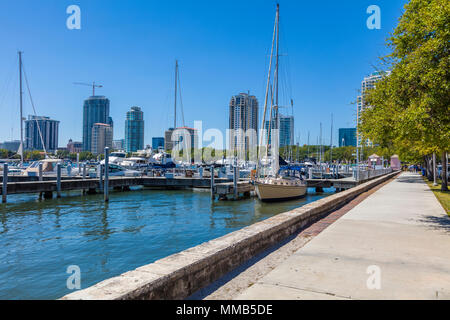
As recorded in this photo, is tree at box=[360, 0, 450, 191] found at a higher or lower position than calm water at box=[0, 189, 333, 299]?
higher

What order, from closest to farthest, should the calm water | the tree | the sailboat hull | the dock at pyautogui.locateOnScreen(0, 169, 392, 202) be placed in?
the tree → the calm water → the dock at pyautogui.locateOnScreen(0, 169, 392, 202) → the sailboat hull

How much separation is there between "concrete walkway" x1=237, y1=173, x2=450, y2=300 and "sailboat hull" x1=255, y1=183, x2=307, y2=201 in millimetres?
15418

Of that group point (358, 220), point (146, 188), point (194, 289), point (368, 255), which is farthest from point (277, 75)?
point (194, 289)

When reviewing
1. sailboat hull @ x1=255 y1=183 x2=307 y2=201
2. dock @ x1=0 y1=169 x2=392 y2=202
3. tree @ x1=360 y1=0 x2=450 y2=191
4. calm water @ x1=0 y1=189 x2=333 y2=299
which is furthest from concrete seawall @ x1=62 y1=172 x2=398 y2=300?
dock @ x1=0 y1=169 x2=392 y2=202

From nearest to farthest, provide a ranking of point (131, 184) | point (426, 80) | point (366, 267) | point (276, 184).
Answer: point (366, 267)
point (426, 80)
point (276, 184)
point (131, 184)

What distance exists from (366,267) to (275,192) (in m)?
20.0

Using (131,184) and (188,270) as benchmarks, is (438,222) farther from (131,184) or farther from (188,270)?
(131,184)

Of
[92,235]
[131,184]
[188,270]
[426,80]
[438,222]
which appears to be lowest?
[92,235]

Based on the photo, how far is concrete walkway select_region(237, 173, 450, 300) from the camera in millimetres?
4289

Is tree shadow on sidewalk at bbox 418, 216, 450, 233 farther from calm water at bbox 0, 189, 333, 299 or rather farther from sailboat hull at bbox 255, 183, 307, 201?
sailboat hull at bbox 255, 183, 307, 201

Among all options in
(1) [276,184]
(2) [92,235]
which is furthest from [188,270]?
(1) [276,184]

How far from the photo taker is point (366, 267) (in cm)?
540
